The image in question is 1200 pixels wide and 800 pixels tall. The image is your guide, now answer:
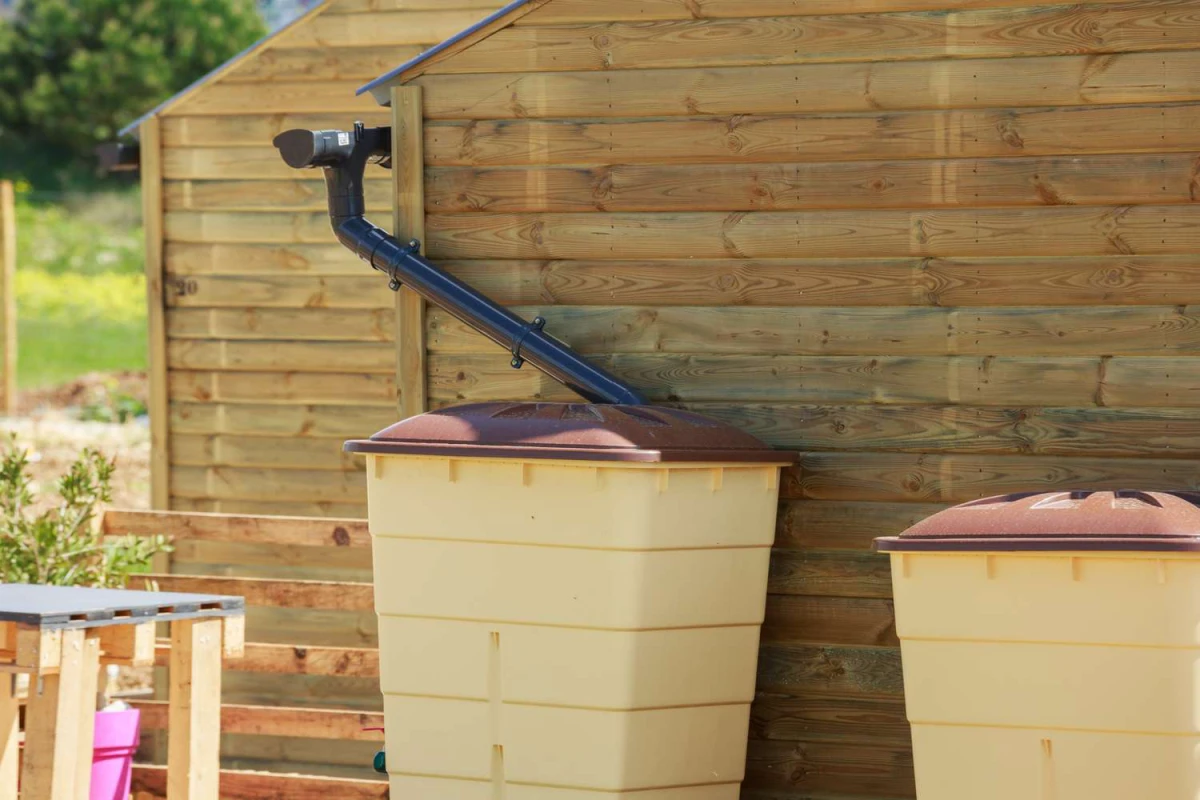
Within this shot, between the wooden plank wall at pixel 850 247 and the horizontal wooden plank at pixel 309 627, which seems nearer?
the wooden plank wall at pixel 850 247

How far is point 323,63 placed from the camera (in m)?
7.63

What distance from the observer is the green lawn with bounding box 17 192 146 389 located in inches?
694

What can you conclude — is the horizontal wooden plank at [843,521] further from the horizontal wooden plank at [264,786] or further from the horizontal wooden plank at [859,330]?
the horizontal wooden plank at [264,786]

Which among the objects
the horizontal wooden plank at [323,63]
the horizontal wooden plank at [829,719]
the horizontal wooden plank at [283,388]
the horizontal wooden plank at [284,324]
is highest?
the horizontal wooden plank at [323,63]

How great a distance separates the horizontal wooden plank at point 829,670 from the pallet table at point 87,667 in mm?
1682

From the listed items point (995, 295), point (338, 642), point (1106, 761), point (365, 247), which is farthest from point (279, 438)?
point (1106, 761)

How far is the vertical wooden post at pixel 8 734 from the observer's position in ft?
14.9

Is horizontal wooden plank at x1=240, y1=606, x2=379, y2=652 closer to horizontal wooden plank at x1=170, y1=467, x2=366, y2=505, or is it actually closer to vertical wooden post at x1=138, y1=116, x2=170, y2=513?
horizontal wooden plank at x1=170, y1=467, x2=366, y2=505

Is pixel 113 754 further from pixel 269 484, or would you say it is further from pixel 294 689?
pixel 269 484

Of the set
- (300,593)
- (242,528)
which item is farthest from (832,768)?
(242,528)

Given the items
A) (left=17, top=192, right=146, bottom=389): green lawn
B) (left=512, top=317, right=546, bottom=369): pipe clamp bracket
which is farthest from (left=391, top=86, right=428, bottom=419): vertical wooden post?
(left=17, top=192, right=146, bottom=389): green lawn

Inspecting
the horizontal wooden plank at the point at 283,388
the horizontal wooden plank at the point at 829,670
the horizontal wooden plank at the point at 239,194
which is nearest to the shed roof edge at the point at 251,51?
the horizontal wooden plank at the point at 239,194

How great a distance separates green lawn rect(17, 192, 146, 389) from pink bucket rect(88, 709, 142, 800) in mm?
12089

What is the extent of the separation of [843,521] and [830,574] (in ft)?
0.57
